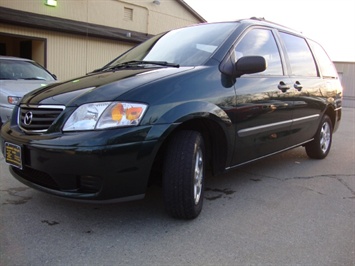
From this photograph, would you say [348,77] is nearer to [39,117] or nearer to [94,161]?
[39,117]

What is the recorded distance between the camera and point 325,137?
18.9 ft

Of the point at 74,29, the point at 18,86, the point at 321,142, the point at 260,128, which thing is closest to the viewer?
the point at 260,128

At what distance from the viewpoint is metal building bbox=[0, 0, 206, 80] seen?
1238 cm

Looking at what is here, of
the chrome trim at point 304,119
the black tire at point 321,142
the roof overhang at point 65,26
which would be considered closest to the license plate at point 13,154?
the chrome trim at point 304,119

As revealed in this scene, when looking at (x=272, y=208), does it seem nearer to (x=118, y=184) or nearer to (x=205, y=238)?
(x=205, y=238)

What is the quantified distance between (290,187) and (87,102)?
262cm

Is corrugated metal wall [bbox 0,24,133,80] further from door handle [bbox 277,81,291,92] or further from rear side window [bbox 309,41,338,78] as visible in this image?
door handle [bbox 277,81,291,92]

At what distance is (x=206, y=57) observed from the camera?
3436 millimetres

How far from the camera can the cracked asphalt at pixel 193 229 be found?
99.0 inches

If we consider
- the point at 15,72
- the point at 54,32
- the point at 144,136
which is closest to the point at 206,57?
the point at 144,136

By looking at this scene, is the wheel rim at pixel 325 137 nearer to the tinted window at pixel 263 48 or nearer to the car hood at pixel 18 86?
the tinted window at pixel 263 48

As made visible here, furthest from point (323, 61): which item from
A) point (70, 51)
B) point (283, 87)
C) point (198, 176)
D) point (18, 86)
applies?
point (70, 51)

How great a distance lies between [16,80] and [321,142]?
5639 millimetres

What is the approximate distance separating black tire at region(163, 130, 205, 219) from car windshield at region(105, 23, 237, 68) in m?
0.84
